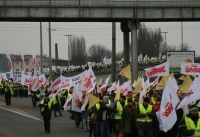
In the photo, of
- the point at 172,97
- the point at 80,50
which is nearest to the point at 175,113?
the point at 172,97

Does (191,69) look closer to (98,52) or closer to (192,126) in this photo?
(192,126)

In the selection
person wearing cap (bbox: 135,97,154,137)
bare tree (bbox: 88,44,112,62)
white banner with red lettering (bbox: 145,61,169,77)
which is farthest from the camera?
bare tree (bbox: 88,44,112,62)

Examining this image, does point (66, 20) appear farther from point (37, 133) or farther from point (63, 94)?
point (37, 133)

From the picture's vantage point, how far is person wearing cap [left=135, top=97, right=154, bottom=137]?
15828mm

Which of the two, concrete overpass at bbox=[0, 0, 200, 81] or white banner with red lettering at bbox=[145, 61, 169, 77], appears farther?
concrete overpass at bbox=[0, 0, 200, 81]

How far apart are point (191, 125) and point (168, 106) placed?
1.89 metres

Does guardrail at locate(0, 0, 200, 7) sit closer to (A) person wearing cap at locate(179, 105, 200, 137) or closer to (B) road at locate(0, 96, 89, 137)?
(B) road at locate(0, 96, 89, 137)

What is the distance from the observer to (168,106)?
1423 cm

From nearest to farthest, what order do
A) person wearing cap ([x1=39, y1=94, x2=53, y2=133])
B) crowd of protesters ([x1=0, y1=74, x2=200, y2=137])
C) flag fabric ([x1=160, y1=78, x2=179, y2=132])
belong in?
crowd of protesters ([x1=0, y1=74, x2=200, y2=137])
flag fabric ([x1=160, y1=78, x2=179, y2=132])
person wearing cap ([x1=39, y1=94, x2=53, y2=133])

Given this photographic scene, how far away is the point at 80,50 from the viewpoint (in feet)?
470

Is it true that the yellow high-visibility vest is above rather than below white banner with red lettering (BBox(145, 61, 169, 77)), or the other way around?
below

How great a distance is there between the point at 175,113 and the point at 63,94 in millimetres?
19329

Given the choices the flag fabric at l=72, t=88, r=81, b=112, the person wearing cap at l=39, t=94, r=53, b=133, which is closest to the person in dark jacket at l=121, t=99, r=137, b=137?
the person wearing cap at l=39, t=94, r=53, b=133

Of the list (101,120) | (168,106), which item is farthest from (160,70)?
(168,106)
